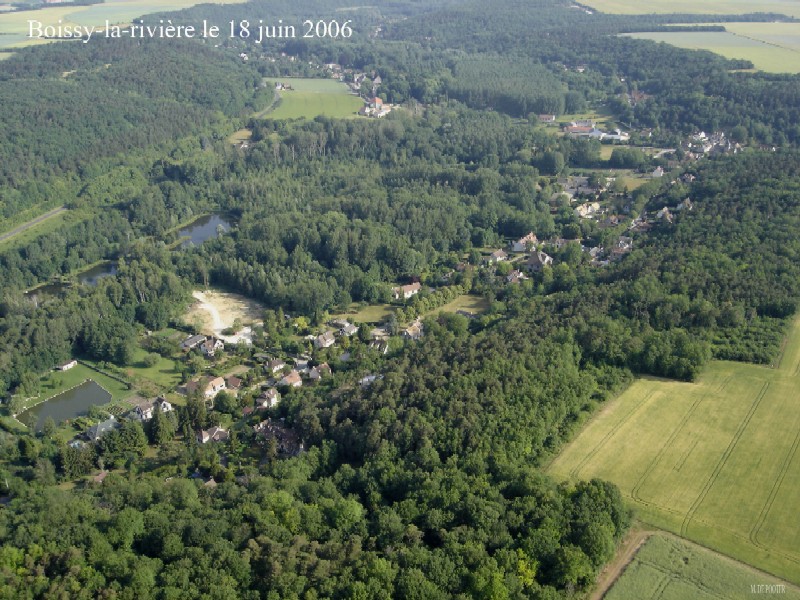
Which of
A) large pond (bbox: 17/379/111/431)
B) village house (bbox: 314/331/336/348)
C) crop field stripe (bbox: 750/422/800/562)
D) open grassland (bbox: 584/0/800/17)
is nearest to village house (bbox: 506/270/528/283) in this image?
village house (bbox: 314/331/336/348)

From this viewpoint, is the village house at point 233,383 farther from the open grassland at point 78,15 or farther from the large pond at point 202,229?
the open grassland at point 78,15

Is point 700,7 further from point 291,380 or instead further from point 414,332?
point 291,380

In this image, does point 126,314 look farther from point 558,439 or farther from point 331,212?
point 558,439

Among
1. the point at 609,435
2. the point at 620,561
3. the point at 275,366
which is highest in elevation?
the point at 609,435

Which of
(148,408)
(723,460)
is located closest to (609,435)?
(723,460)

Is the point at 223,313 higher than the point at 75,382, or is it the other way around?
the point at 223,313

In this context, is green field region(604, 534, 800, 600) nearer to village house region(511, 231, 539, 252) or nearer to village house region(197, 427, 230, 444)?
village house region(197, 427, 230, 444)

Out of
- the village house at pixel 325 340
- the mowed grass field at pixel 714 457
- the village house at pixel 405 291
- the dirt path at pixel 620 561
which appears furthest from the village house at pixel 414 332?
the dirt path at pixel 620 561
